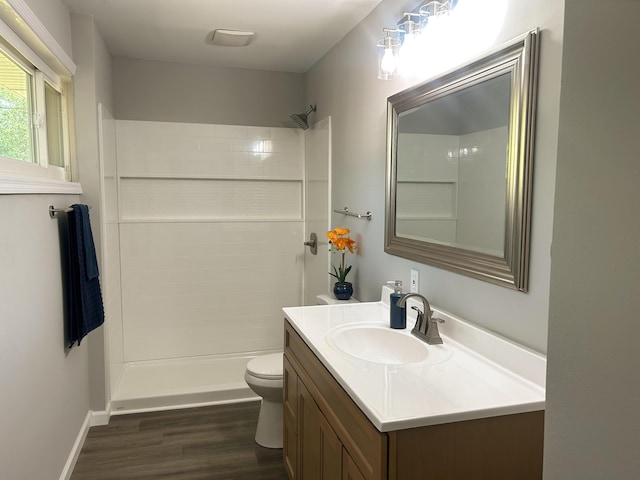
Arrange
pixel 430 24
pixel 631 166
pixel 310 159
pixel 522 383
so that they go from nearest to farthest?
pixel 631 166, pixel 522 383, pixel 430 24, pixel 310 159

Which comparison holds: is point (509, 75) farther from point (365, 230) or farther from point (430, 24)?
point (365, 230)

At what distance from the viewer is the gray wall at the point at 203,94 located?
3496mm

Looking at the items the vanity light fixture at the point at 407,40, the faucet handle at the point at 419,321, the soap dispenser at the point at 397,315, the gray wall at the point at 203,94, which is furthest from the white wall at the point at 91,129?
the faucet handle at the point at 419,321

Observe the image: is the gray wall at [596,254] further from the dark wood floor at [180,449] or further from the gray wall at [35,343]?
the dark wood floor at [180,449]

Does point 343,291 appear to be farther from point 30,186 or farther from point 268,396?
point 30,186

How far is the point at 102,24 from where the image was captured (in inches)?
110

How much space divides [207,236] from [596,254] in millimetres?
3424

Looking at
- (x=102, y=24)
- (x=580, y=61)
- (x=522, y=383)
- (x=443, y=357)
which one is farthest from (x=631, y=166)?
(x=102, y=24)

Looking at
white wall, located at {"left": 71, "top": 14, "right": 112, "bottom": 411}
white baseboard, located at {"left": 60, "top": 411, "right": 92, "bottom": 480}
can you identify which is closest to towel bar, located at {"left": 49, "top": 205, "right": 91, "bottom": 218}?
white wall, located at {"left": 71, "top": 14, "right": 112, "bottom": 411}

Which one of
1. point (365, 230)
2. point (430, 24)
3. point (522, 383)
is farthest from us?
point (365, 230)

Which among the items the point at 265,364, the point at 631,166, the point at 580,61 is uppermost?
the point at 580,61

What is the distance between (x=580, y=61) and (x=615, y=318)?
1.07ft

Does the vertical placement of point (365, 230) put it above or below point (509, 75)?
below

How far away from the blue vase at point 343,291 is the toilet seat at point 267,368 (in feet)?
1.65
